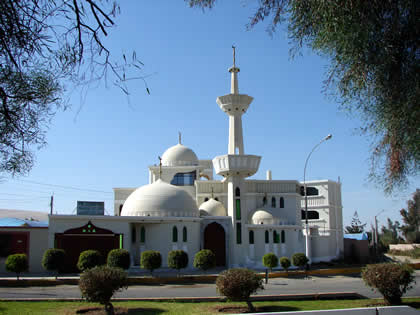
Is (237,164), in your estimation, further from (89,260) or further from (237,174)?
(89,260)

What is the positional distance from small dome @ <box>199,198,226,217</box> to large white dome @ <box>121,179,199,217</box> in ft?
5.98

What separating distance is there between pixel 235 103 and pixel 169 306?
21883 mm

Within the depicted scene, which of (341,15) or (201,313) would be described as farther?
(201,313)

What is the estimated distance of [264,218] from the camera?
109 ft

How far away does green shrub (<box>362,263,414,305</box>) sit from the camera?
13.7 metres

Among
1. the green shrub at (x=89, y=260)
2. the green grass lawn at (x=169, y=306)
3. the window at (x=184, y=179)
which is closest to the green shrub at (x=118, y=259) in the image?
the green shrub at (x=89, y=260)

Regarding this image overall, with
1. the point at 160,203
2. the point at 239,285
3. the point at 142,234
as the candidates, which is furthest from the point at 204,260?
the point at 239,285

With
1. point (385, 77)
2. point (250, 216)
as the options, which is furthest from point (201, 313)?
point (250, 216)

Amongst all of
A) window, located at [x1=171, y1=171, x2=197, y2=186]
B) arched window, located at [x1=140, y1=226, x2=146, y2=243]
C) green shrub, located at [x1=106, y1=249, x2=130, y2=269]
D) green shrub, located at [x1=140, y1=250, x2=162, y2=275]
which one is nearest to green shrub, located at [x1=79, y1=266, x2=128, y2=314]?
green shrub, located at [x1=106, y1=249, x2=130, y2=269]

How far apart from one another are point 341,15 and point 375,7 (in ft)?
2.40

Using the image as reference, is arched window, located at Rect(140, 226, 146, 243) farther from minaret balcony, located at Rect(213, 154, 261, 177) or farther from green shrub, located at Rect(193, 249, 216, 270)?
minaret balcony, located at Rect(213, 154, 261, 177)

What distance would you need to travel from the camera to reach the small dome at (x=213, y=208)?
110 ft

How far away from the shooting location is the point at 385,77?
31.7 feet

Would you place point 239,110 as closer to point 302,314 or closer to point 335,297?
point 335,297
